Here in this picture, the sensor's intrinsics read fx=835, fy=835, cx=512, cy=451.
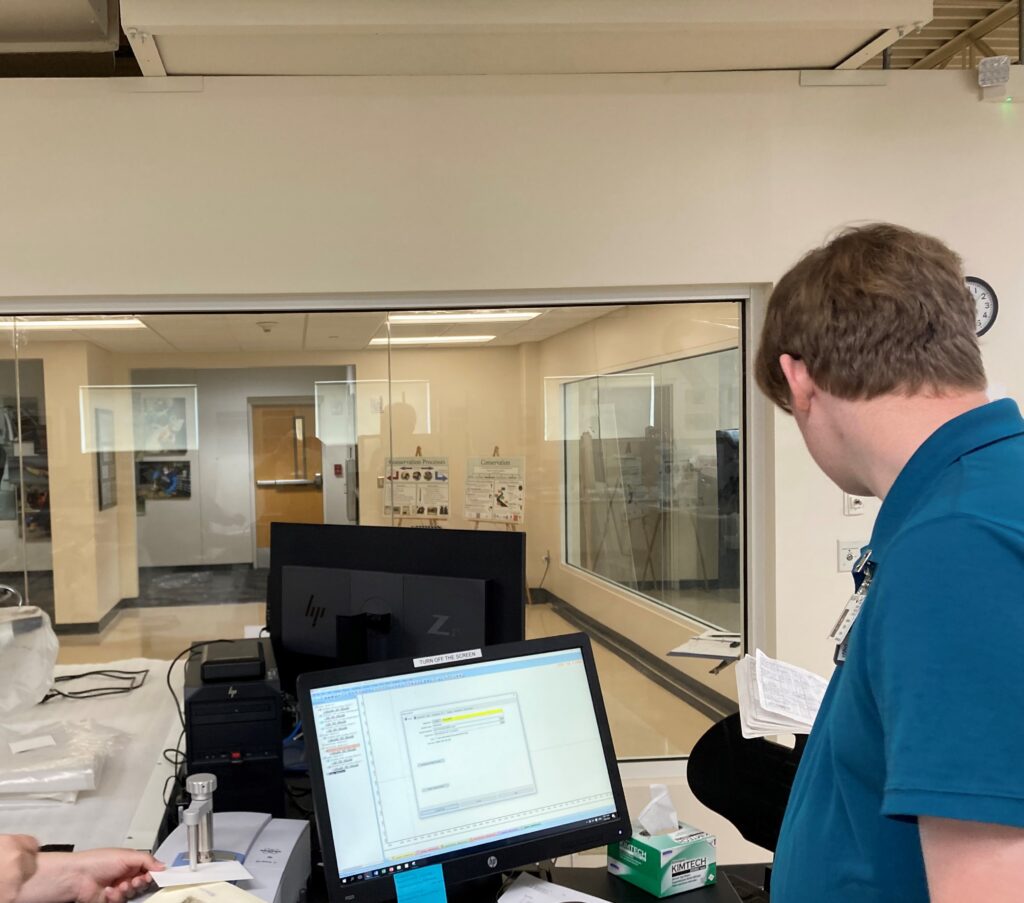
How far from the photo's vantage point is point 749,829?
188 cm

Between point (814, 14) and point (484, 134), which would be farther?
point (484, 134)

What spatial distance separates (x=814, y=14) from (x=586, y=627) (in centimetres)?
222

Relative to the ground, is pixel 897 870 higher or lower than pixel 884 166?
lower

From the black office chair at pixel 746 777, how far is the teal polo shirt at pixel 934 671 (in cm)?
100

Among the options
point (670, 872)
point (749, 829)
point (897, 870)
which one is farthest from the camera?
point (749, 829)

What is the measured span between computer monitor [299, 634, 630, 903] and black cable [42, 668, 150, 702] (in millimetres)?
1724

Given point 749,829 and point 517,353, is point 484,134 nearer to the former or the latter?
point 517,353

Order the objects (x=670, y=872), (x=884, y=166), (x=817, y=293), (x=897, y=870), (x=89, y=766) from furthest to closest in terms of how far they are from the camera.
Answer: (x=884, y=166) < (x=89, y=766) < (x=670, y=872) < (x=817, y=293) < (x=897, y=870)

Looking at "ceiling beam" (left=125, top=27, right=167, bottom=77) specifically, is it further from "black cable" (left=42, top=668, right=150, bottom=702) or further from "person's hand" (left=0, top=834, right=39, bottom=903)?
"person's hand" (left=0, top=834, right=39, bottom=903)

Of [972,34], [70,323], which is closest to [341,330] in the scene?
[70,323]

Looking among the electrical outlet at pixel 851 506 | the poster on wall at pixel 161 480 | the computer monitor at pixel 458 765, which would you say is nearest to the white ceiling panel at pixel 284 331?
the poster on wall at pixel 161 480

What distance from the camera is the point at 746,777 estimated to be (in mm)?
1896

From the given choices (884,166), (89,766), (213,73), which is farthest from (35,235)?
(884,166)

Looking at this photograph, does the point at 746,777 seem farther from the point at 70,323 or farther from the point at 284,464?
the point at 70,323
